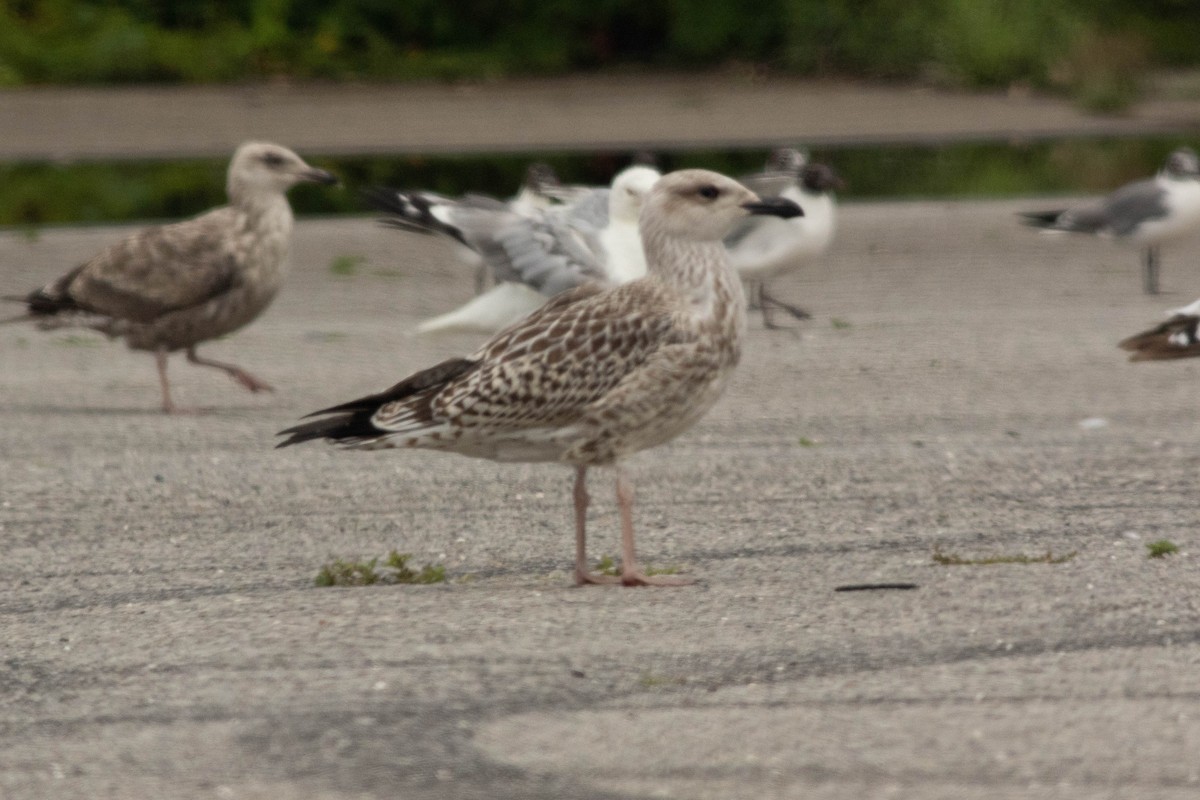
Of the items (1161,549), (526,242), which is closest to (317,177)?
(526,242)

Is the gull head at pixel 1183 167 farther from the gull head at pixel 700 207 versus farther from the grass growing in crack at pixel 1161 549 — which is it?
the gull head at pixel 700 207

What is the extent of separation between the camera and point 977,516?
633cm

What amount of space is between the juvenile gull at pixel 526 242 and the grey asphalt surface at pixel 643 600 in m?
0.80

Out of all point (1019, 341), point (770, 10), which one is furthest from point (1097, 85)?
point (1019, 341)

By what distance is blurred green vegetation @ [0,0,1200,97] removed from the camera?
24062 mm

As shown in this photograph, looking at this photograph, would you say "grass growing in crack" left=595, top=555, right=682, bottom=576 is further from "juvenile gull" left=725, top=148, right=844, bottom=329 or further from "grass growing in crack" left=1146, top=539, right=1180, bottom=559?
"juvenile gull" left=725, top=148, right=844, bottom=329

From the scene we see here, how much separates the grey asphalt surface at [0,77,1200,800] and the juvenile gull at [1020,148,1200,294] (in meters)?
2.71

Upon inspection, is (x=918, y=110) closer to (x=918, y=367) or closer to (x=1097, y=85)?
(x=1097, y=85)

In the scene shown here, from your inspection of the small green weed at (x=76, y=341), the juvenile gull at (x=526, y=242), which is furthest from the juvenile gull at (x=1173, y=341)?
the small green weed at (x=76, y=341)

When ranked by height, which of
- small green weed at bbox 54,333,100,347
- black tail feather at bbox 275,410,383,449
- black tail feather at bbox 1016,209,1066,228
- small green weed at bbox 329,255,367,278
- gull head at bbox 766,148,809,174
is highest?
black tail feather at bbox 275,410,383,449

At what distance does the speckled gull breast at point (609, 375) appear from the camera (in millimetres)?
5305

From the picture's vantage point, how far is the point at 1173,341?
7648mm

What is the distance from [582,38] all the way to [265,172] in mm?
18398

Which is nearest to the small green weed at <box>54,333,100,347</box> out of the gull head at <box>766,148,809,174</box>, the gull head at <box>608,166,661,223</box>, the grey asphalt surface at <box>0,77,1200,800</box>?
the grey asphalt surface at <box>0,77,1200,800</box>
